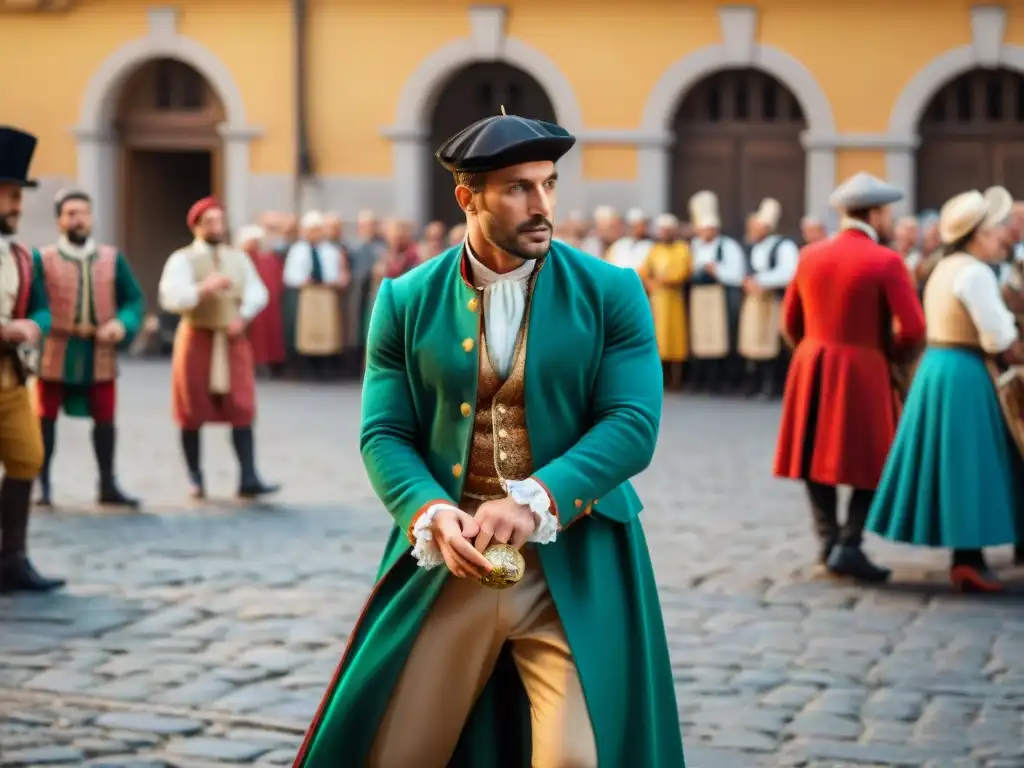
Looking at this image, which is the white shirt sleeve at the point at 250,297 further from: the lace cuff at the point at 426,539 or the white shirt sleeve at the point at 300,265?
the white shirt sleeve at the point at 300,265

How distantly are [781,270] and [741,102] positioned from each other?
138 inches

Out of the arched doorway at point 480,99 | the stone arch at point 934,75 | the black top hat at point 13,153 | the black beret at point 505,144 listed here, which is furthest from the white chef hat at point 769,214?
the black beret at point 505,144

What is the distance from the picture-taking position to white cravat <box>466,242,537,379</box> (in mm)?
3924

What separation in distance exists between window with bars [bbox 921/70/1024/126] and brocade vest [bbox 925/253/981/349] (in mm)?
13328

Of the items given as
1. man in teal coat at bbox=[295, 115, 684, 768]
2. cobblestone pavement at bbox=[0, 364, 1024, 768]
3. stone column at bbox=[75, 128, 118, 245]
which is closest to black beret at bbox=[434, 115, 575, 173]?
man in teal coat at bbox=[295, 115, 684, 768]

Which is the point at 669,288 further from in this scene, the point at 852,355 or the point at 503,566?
the point at 503,566

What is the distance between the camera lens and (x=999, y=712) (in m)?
6.31

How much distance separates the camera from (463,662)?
3834mm

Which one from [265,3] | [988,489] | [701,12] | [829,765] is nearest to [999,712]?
[829,765]

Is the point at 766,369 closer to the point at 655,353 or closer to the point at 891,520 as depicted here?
the point at 891,520

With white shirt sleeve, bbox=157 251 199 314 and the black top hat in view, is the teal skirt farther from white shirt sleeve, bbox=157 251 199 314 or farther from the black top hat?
white shirt sleeve, bbox=157 251 199 314

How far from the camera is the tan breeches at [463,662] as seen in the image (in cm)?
378

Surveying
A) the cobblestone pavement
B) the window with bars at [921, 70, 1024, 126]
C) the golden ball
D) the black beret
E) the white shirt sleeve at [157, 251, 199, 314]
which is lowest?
the cobblestone pavement

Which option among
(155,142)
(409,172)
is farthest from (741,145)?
(155,142)
